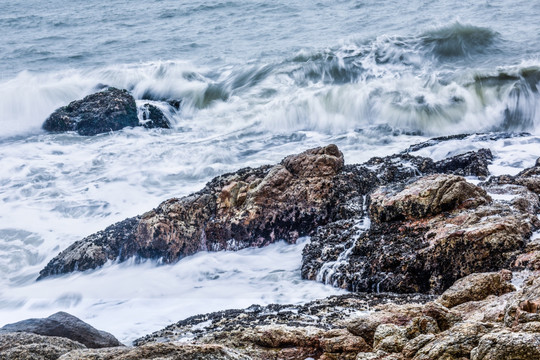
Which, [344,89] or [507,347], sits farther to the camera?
[344,89]

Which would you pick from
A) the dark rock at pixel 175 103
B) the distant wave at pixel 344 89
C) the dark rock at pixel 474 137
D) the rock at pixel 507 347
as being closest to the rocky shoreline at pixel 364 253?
the rock at pixel 507 347

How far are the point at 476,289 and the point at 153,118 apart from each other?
43.8 feet

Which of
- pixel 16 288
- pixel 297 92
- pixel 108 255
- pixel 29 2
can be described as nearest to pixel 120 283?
pixel 108 255

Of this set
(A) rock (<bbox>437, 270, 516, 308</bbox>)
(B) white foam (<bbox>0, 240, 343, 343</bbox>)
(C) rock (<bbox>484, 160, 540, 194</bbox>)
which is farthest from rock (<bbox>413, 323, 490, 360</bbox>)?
(C) rock (<bbox>484, 160, 540, 194</bbox>)

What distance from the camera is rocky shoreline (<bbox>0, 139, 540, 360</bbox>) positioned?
3.28 m

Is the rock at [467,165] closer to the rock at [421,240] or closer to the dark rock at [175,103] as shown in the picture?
the rock at [421,240]

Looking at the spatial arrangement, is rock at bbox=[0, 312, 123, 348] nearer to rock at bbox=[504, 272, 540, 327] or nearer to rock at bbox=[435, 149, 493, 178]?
rock at bbox=[504, 272, 540, 327]

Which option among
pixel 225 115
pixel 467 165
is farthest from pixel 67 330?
pixel 225 115

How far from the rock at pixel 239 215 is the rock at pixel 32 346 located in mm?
4054

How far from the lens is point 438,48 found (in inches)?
776

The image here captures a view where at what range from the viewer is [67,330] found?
4508 millimetres

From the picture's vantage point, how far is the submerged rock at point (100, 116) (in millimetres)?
15992

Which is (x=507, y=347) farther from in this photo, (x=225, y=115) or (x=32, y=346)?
(x=225, y=115)

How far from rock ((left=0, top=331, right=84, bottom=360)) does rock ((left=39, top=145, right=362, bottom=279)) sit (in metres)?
4.05
